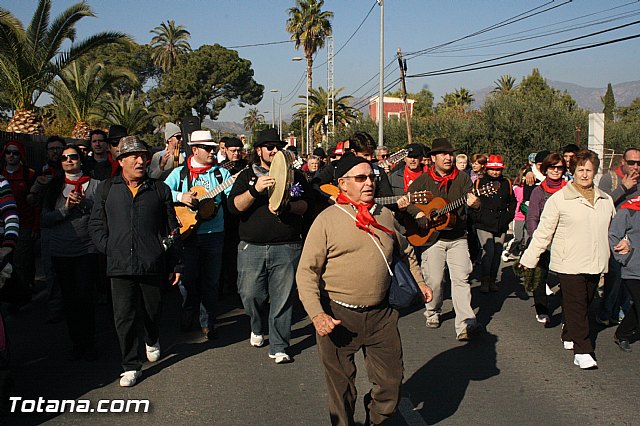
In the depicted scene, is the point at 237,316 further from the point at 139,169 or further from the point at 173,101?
the point at 173,101

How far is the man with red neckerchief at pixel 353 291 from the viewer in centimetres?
434

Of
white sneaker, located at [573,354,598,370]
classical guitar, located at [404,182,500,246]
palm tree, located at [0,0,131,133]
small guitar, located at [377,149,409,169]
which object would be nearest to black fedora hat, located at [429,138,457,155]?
classical guitar, located at [404,182,500,246]

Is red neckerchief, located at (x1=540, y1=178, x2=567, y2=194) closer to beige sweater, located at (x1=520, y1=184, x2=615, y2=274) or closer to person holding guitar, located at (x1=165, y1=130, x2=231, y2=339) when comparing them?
beige sweater, located at (x1=520, y1=184, x2=615, y2=274)

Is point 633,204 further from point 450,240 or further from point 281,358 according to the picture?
point 281,358

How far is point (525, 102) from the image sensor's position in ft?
113

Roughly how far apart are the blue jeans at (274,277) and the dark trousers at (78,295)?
4.93 feet

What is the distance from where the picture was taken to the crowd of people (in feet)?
14.4

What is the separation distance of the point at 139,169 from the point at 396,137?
1530 inches

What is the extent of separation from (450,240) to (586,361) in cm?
196

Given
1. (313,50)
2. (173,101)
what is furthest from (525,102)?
(173,101)

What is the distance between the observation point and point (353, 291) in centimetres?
436

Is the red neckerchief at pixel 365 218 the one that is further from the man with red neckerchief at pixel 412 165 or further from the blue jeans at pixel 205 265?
the man with red neckerchief at pixel 412 165

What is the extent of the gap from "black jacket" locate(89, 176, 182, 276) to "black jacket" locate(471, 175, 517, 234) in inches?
211

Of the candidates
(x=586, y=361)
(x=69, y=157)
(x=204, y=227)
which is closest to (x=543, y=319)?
(x=586, y=361)
